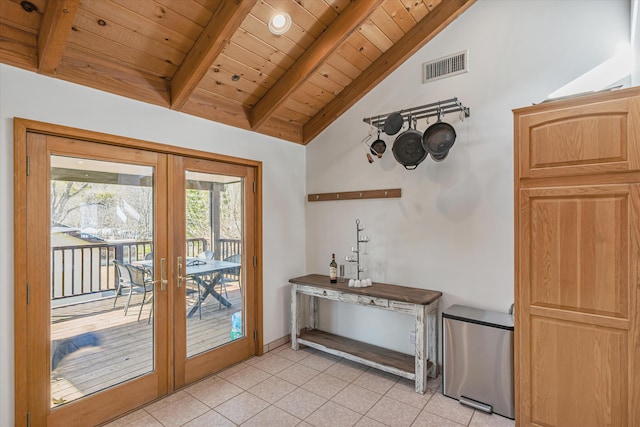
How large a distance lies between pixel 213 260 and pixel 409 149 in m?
2.24

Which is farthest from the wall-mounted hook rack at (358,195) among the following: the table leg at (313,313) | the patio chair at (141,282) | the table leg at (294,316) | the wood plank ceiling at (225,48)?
the patio chair at (141,282)

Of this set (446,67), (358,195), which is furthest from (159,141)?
(446,67)

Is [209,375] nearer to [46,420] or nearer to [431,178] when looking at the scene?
[46,420]

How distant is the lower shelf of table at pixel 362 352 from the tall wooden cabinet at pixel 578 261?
3.24ft

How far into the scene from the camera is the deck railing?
2.25m

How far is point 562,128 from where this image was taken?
77.9 inches

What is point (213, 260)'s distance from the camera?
322 cm

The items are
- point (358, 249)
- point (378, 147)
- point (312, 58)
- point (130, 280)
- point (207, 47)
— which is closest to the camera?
point (207, 47)

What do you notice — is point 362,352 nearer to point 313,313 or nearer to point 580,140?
point 313,313

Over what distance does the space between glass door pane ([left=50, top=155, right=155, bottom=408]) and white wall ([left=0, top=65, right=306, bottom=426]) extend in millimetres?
250

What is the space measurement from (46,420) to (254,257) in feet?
6.64

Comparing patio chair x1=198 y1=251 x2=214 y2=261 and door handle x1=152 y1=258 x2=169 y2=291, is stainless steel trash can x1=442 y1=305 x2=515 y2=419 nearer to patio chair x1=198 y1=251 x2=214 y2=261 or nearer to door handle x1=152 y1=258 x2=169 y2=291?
patio chair x1=198 y1=251 x2=214 y2=261

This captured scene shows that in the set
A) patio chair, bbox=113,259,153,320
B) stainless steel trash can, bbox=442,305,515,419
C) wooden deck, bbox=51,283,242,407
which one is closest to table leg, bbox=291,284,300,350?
wooden deck, bbox=51,283,242,407

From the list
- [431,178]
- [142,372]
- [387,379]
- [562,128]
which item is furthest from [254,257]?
[562,128]
